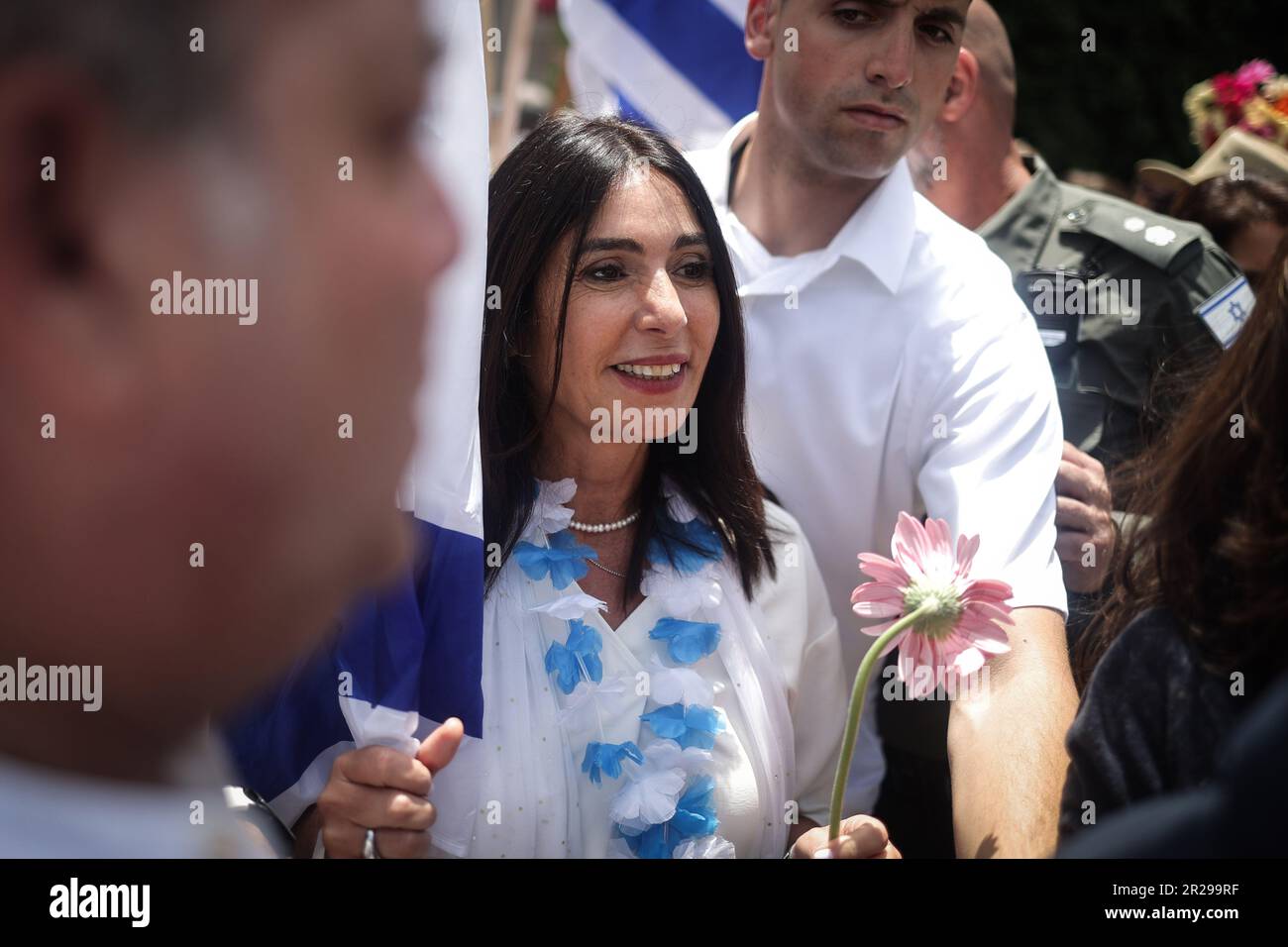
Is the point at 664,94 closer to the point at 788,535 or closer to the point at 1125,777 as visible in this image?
the point at 788,535

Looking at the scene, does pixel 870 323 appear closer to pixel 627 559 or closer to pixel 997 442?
pixel 997 442

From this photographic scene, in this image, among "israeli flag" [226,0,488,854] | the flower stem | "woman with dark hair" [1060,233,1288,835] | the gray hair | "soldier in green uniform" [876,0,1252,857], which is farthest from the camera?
"soldier in green uniform" [876,0,1252,857]

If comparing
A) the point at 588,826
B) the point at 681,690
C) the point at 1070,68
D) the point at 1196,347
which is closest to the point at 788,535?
the point at 681,690

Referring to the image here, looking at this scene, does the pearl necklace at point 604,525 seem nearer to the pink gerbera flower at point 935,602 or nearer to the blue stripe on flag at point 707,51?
the pink gerbera flower at point 935,602

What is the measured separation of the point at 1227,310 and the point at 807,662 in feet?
4.87

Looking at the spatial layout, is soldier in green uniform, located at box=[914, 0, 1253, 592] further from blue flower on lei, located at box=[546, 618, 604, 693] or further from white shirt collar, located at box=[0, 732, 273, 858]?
white shirt collar, located at box=[0, 732, 273, 858]

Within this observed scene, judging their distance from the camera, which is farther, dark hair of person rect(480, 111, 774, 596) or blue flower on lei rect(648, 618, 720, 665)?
dark hair of person rect(480, 111, 774, 596)

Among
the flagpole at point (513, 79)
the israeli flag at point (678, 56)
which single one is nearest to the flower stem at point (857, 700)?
the israeli flag at point (678, 56)

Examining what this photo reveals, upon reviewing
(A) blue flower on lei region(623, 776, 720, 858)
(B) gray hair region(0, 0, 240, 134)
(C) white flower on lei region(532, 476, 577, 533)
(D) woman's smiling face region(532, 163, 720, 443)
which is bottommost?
(A) blue flower on lei region(623, 776, 720, 858)

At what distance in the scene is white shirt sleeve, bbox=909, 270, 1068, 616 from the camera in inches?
83.2

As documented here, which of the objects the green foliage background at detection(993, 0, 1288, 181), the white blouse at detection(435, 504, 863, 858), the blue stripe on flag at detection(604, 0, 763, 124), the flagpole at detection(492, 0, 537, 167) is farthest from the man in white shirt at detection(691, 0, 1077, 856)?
the green foliage background at detection(993, 0, 1288, 181)

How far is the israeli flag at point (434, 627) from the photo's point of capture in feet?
6.03

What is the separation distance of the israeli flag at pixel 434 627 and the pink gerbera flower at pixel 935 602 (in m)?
0.55

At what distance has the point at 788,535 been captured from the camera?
2.38 meters
